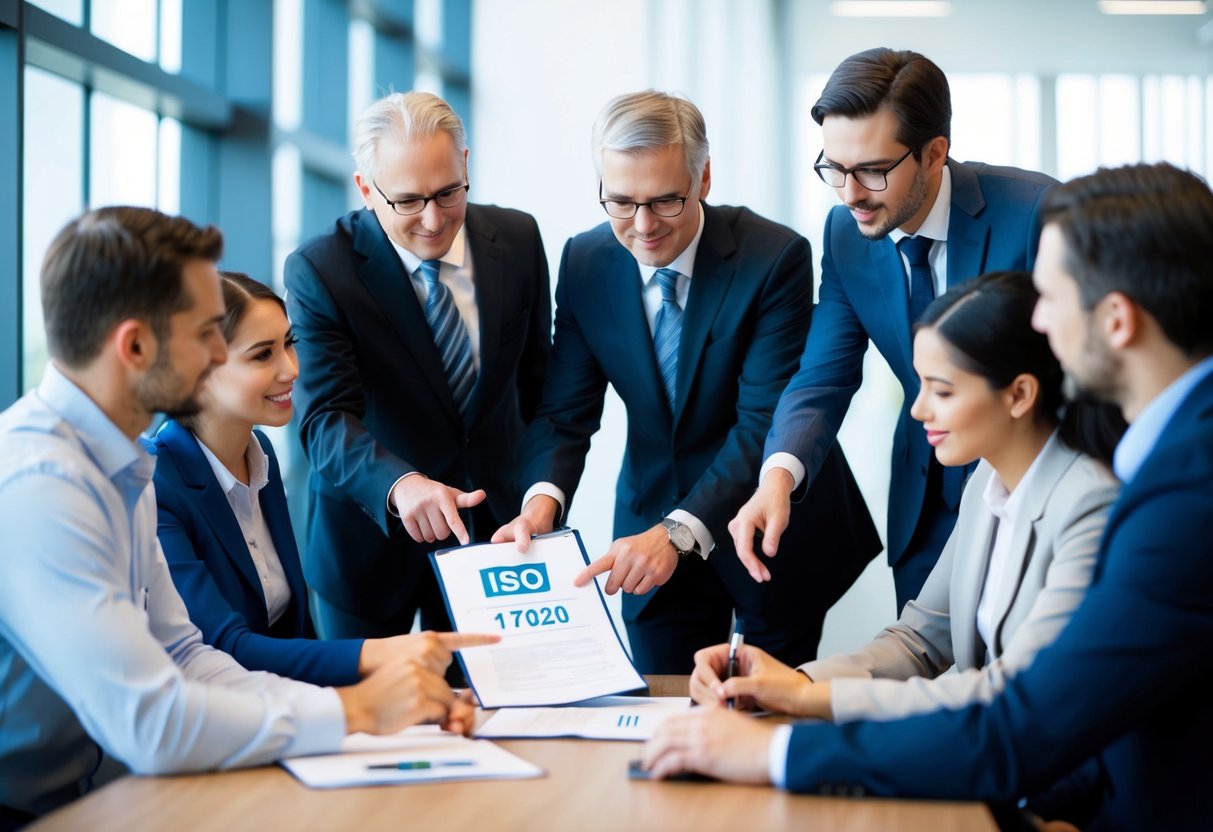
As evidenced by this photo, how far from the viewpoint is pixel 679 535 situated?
2594 millimetres

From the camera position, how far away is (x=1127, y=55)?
7.57 meters

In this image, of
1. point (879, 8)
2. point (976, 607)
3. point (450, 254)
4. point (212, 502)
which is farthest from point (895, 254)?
point (879, 8)

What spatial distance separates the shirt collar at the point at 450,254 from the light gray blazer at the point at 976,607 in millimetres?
1355

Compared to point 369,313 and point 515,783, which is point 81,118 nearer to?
point 369,313

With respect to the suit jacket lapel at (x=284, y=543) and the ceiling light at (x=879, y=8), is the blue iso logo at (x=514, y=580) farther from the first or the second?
the ceiling light at (x=879, y=8)

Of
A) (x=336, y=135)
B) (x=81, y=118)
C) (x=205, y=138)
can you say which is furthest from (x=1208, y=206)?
(x=336, y=135)

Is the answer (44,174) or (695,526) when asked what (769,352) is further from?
(44,174)

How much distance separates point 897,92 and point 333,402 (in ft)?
4.51

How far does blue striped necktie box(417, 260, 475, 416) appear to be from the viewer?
9.73ft

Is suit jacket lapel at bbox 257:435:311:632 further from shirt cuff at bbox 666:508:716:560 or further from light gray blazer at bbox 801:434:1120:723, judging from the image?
light gray blazer at bbox 801:434:1120:723

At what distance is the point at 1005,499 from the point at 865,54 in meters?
1.06

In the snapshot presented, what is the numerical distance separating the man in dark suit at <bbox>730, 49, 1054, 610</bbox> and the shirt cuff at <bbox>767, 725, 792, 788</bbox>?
2.53 ft

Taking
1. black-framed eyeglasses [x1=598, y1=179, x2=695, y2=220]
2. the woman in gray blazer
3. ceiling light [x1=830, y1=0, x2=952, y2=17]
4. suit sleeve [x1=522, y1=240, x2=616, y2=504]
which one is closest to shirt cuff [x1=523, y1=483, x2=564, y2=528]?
suit sleeve [x1=522, y1=240, x2=616, y2=504]

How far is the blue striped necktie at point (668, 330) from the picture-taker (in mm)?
2895
